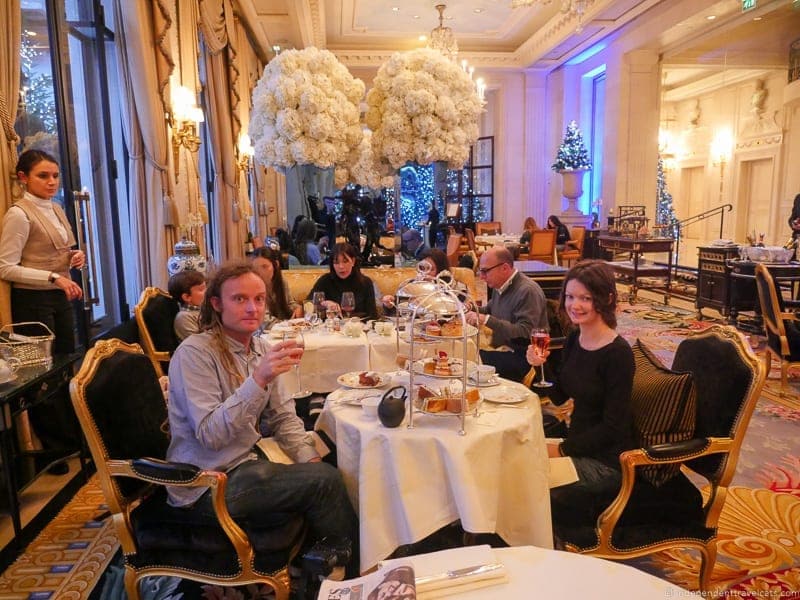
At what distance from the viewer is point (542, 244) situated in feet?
38.7

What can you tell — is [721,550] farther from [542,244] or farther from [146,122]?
[542,244]

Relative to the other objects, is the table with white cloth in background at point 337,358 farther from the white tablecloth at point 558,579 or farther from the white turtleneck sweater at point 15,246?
the white tablecloth at point 558,579

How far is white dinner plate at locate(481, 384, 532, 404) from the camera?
2.55m

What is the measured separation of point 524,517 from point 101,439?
1604 millimetres

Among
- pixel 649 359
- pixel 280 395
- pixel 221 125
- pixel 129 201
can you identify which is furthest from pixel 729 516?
pixel 221 125

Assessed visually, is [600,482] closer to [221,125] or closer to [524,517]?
[524,517]

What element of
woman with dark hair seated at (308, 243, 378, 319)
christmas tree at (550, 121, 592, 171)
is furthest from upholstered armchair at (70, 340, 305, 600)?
christmas tree at (550, 121, 592, 171)

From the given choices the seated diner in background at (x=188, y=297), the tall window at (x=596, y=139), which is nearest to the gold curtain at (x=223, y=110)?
the seated diner in background at (x=188, y=297)

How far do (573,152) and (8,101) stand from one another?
1384 cm

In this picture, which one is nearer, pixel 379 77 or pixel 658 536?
pixel 658 536

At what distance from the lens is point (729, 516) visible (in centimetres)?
324

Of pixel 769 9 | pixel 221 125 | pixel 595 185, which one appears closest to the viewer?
pixel 221 125

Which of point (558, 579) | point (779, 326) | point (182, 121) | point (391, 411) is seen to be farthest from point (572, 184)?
point (558, 579)

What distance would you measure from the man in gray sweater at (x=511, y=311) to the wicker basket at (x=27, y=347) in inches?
105
